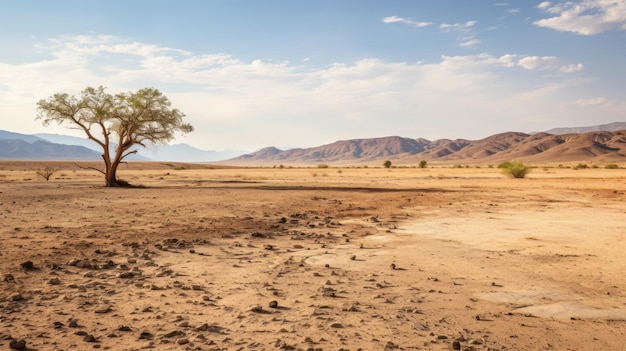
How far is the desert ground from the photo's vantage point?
479cm

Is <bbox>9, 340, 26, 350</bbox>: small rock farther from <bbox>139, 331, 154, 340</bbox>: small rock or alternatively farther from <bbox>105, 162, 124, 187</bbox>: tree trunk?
<bbox>105, 162, 124, 187</bbox>: tree trunk

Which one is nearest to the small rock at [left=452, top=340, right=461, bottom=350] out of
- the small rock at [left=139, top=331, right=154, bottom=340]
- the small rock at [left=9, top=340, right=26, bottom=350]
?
the small rock at [left=139, top=331, right=154, bottom=340]

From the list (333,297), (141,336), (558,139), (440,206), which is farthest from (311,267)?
(558,139)

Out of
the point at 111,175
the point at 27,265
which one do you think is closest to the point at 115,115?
the point at 111,175

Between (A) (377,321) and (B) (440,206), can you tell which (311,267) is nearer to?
(A) (377,321)

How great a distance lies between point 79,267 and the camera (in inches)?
296

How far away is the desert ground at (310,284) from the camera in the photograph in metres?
4.79

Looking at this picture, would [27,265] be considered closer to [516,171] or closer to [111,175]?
[111,175]

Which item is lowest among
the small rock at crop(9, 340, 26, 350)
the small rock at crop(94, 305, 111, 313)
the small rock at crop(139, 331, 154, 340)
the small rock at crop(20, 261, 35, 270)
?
the small rock at crop(139, 331, 154, 340)

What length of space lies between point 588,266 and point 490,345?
4319mm

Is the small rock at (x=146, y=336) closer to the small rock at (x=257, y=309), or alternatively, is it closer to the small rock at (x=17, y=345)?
the small rock at (x=17, y=345)

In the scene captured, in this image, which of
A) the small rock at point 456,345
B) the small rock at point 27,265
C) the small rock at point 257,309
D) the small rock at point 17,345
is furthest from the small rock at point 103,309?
the small rock at point 456,345

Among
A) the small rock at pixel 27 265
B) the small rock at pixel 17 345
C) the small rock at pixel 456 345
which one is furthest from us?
the small rock at pixel 27 265

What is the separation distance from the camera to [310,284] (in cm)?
670
